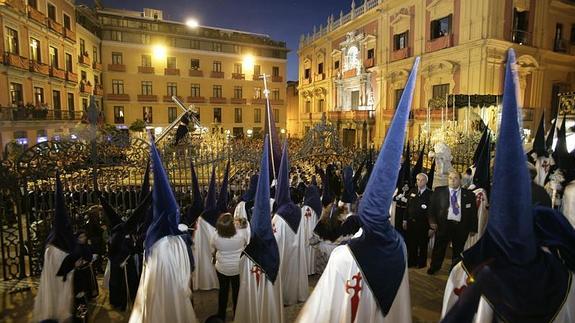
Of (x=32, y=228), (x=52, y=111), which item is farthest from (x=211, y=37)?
(x=32, y=228)

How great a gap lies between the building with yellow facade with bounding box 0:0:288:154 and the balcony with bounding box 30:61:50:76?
0.07 meters

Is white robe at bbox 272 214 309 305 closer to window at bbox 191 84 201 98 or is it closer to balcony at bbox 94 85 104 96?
balcony at bbox 94 85 104 96

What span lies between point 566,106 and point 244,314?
13.7 metres

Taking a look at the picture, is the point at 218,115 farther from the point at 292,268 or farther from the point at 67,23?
the point at 292,268

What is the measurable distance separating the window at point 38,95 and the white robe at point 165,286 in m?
25.1

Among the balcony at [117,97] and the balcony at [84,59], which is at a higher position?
the balcony at [84,59]

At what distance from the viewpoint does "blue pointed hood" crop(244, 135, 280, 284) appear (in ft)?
13.6

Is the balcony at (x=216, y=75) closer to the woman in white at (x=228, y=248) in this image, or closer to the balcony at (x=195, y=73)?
the balcony at (x=195, y=73)

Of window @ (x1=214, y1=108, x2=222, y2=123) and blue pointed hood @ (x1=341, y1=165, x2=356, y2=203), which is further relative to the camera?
window @ (x1=214, y1=108, x2=222, y2=123)

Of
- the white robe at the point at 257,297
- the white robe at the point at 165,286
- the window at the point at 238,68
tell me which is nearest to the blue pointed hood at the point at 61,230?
the white robe at the point at 165,286

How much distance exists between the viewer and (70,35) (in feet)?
90.4

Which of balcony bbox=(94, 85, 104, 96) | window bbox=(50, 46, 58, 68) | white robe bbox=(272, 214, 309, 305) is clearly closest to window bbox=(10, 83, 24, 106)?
window bbox=(50, 46, 58, 68)

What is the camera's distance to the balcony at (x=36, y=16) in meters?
21.7

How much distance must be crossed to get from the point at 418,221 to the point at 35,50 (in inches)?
1083
